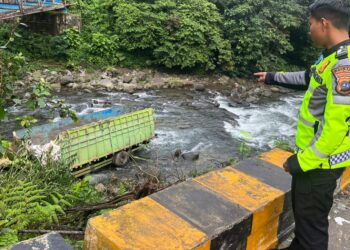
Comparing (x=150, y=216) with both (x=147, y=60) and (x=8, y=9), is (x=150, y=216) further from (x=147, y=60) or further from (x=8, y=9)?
(x=147, y=60)

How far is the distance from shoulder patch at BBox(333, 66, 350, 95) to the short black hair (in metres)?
0.36

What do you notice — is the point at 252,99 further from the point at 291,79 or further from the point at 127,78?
the point at 291,79

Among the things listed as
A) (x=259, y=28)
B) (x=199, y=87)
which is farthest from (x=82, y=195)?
(x=259, y=28)

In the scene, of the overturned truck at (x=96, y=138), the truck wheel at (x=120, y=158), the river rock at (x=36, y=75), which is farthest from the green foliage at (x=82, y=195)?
the river rock at (x=36, y=75)

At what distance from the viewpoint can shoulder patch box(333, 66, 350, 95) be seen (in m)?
2.33

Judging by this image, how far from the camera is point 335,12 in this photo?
2.47 metres

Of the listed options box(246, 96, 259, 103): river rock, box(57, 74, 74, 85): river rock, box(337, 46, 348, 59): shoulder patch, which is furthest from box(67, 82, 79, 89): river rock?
box(337, 46, 348, 59): shoulder patch

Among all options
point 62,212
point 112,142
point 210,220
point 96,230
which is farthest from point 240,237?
point 112,142

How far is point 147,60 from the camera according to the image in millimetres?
21281

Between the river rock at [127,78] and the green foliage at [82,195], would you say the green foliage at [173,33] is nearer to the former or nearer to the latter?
the river rock at [127,78]

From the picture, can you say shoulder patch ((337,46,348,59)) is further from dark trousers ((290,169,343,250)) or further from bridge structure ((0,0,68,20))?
bridge structure ((0,0,68,20))

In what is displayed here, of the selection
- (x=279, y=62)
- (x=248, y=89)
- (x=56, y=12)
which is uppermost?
(x=56, y=12)

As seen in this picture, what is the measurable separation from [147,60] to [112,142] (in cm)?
1174

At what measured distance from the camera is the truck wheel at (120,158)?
1056 cm
